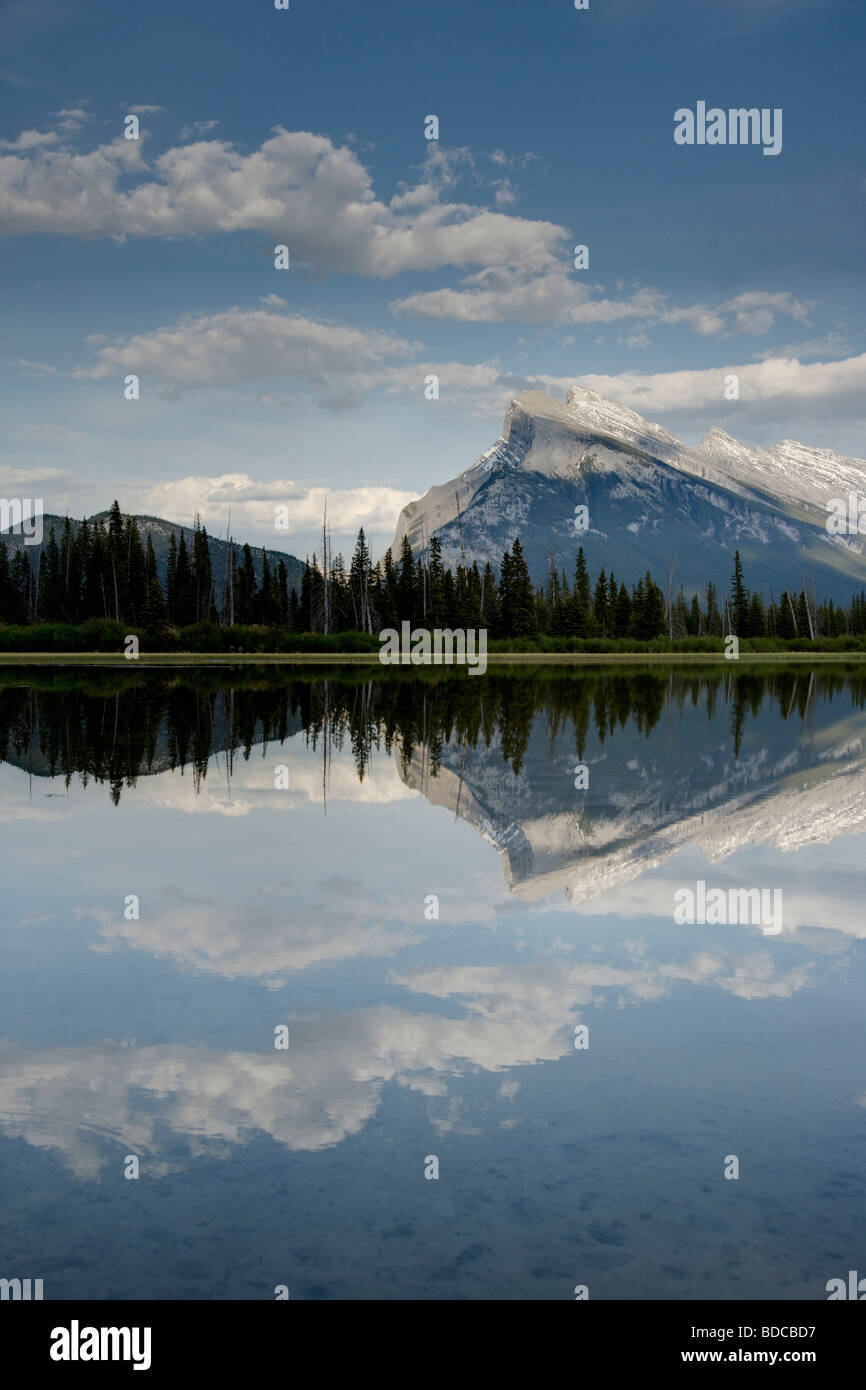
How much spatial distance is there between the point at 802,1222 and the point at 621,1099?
4.11ft

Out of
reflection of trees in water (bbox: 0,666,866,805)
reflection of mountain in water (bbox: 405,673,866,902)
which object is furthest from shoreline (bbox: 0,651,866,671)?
reflection of mountain in water (bbox: 405,673,866,902)

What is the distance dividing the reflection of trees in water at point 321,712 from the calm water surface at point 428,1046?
468 centimetres

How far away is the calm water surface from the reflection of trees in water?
4.68 meters

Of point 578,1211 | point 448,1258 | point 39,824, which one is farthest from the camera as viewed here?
point 39,824

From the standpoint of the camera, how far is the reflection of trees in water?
65.8 feet

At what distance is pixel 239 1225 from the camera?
4.38 m

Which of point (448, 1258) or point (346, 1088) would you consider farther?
point (346, 1088)

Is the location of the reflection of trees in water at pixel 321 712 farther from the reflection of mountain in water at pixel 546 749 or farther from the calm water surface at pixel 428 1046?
the calm water surface at pixel 428 1046

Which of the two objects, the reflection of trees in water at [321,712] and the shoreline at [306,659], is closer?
the reflection of trees in water at [321,712]

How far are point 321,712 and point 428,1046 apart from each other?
2467 cm

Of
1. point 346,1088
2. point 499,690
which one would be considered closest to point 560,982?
point 346,1088

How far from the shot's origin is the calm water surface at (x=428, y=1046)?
169 inches

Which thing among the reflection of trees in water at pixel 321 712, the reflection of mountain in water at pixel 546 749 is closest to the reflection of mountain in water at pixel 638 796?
the reflection of mountain in water at pixel 546 749

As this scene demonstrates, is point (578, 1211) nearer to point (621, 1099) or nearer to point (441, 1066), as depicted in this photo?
point (621, 1099)
